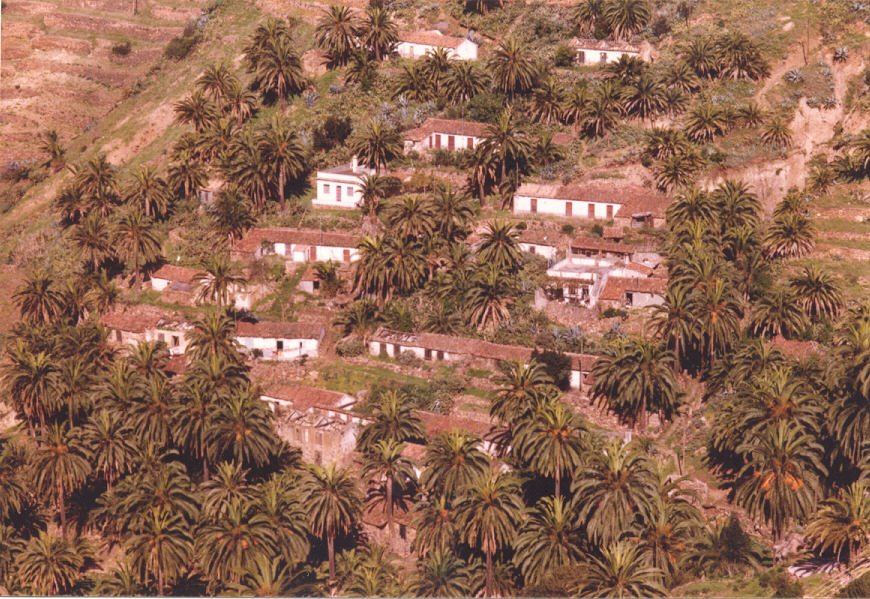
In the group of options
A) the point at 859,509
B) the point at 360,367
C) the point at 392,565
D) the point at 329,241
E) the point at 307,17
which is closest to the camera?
the point at 859,509

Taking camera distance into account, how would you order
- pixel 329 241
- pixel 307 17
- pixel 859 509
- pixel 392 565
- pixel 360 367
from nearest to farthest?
pixel 859 509 < pixel 392 565 < pixel 360 367 < pixel 329 241 < pixel 307 17

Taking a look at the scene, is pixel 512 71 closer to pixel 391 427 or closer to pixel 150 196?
pixel 150 196

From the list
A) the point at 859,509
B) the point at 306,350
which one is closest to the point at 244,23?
the point at 306,350

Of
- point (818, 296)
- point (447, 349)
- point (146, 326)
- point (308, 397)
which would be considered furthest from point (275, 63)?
point (818, 296)

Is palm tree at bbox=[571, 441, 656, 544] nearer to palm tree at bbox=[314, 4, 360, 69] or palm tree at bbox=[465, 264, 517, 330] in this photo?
palm tree at bbox=[465, 264, 517, 330]

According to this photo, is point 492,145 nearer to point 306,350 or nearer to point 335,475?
point 306,350
